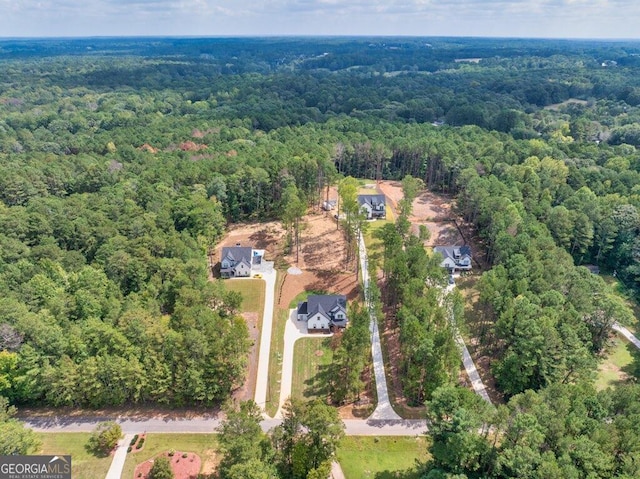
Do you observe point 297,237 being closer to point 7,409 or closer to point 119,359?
point 119,359

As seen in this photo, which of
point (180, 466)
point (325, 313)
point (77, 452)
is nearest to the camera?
point (180, 466)

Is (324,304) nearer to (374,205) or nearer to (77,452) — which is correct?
(77,452)

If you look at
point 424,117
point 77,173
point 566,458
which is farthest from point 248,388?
point 424,117

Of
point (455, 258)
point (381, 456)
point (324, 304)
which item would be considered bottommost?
point (381, 456)

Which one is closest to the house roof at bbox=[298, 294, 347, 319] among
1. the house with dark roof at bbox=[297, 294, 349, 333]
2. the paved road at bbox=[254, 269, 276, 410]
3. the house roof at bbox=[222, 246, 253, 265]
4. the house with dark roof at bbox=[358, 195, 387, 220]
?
the house with dark roof at bbox=[297, 294, 349, 333]

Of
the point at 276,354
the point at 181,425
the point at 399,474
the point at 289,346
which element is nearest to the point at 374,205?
the point at 289,346

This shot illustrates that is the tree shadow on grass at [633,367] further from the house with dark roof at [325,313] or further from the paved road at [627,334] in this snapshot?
the house with dark roof at [325,313]
